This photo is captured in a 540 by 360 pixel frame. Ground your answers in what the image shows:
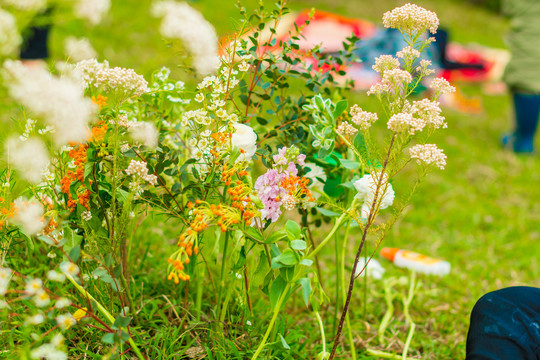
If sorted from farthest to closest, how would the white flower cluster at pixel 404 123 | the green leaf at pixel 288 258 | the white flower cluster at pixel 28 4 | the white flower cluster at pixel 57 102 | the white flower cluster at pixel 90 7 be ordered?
1. the white flower cluster at pixel 90 7
2. the white flower cluster at pixel 28 4
3. the green leaf at pixel 288 258
4. the white flower cluster at pixel 404 123
5. the white flower cluster at pixel 57 102

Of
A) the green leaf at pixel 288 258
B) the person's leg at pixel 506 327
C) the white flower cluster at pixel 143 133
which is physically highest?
the white flower cluster at pixel 143 133

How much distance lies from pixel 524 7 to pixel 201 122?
3641mm

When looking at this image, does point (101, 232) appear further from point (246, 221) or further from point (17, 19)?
point (17, 19)

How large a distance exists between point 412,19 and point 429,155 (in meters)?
0.26

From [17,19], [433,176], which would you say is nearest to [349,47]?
[17,19]

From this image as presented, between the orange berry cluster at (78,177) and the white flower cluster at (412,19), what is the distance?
0.65 metres

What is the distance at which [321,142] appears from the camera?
114 centimetres

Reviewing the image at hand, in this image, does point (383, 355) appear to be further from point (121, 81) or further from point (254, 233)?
point (121, 81)

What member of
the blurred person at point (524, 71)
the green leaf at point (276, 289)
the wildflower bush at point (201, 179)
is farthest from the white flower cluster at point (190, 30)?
the blurred person at point (524, 71)

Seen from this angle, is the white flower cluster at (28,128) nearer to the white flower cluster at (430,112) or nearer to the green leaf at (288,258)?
the green leaf at (288,258)

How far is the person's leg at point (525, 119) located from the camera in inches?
150

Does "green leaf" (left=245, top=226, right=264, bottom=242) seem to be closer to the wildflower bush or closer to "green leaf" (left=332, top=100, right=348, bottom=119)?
the wildflower bush

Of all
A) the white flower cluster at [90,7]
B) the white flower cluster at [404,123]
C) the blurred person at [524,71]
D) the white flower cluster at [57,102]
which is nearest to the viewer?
the white flower cluster at [57,102]

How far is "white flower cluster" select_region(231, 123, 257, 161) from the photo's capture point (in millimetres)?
1090
